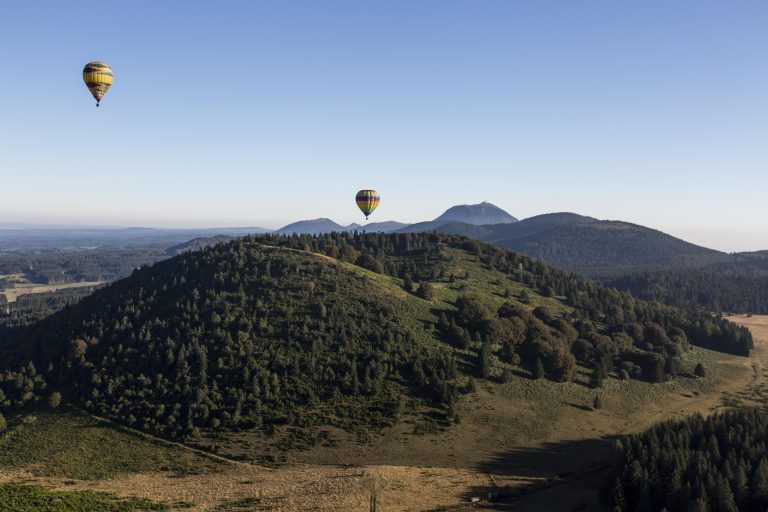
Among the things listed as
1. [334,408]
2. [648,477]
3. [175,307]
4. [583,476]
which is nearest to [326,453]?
[334,408]

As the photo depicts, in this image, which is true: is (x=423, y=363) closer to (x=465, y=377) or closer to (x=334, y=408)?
(x=465, y=377)

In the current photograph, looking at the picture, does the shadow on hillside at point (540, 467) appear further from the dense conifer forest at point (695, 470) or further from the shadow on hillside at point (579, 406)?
the shadow on hillside at point (579, 406)

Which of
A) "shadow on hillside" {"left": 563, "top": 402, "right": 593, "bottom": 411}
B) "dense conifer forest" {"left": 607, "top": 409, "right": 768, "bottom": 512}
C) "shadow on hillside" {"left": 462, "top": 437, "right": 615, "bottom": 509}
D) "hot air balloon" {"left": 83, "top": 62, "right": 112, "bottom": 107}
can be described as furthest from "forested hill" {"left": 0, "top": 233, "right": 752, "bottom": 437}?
"hot air balloon" {"left": 83, "top": 62, "right": 112, "bottom": 107}

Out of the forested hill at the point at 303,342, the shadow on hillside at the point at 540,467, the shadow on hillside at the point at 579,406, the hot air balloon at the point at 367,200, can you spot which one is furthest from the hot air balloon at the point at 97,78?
the shadow on hillside at the point at 579,406

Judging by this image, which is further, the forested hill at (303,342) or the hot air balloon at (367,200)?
the hot air balloon at (367,200)

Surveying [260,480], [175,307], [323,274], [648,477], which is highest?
[323,274]

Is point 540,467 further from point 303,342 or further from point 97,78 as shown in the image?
point 97,78
